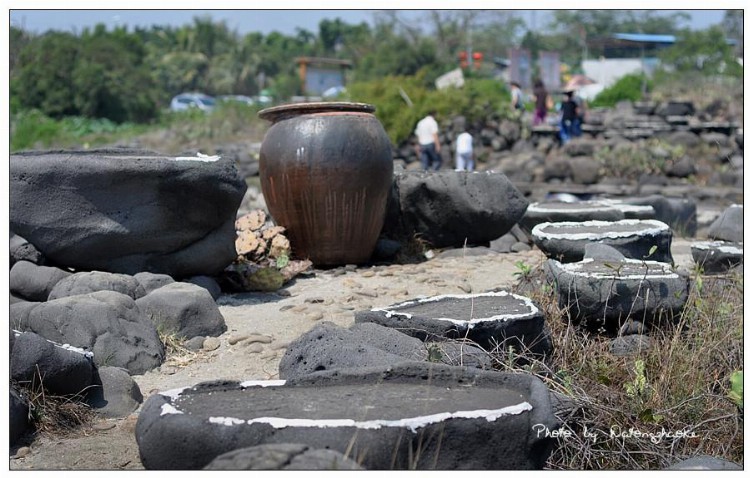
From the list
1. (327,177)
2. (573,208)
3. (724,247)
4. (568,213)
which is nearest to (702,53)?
(573,208)

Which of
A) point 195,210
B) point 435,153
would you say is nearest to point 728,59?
point 435,153

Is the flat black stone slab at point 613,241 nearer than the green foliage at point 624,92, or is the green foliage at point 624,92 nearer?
the flat black stone slab at point 613,241

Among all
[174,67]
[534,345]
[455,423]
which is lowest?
[174,67]

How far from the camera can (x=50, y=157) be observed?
19.3 feet

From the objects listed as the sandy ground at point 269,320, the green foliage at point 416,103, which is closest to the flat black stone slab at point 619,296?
the sandy ground at point 269,320

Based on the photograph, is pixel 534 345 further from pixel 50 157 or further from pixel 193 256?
pixel 50 157

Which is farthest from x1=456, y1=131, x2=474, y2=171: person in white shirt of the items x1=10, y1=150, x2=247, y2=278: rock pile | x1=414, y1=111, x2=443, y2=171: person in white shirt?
x1=10, y1=150, x2=247, y2=278: rock pile

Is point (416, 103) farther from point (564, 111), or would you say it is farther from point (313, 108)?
point (313, 108)

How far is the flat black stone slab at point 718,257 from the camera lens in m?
6.46

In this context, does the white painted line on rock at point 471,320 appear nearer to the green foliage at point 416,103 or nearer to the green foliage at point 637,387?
the green foliage at point 637,387

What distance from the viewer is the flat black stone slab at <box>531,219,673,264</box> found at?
19.8 ft

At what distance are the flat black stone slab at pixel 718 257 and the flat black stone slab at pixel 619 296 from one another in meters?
1.49

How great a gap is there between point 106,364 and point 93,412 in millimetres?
535

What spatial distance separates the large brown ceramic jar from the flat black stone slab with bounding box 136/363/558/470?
11.4ft
